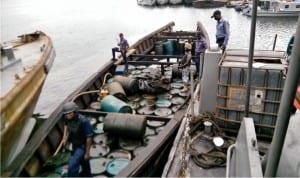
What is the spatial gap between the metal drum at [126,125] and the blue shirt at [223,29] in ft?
13.6

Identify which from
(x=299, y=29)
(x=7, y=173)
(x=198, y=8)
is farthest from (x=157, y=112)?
(x=198, y=8)

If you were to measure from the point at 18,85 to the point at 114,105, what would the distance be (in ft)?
8.83

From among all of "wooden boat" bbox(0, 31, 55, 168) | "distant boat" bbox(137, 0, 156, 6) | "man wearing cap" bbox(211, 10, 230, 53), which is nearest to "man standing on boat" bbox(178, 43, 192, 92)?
"man wearing cap" bbox(211, 10, 230, 53)

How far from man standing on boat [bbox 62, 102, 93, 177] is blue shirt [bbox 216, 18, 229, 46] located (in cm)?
554

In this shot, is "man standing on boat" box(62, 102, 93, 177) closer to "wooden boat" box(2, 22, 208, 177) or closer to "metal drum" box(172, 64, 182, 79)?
"wooden boat" box(2, 22, 208, 177)

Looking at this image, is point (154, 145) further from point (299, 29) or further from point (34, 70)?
point (299, 29)

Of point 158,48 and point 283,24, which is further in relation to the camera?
Answer: point 283,24

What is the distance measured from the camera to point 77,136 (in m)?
4.75

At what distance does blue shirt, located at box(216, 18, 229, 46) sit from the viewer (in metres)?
8.36

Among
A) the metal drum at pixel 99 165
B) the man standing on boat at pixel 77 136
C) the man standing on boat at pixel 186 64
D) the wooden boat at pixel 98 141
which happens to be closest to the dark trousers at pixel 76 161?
→ the man standing on boat at pixel 77 136

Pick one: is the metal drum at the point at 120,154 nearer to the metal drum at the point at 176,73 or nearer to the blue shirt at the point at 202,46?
the blue shirt at the point at 202,46

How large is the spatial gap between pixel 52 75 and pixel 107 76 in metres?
9.20

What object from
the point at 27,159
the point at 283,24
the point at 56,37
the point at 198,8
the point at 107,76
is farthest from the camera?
the point at 198,8

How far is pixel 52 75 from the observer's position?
1802cm
